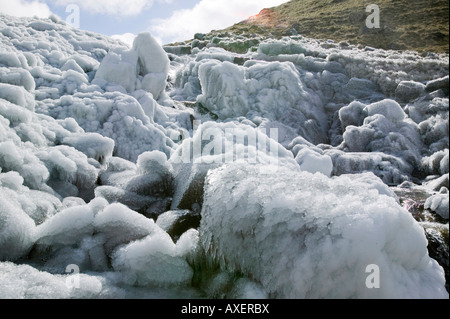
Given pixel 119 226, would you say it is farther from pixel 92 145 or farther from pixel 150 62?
pixel 150 62

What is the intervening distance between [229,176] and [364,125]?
9.18 meters

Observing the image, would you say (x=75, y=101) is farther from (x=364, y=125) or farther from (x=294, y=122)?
(x=364, y=125)

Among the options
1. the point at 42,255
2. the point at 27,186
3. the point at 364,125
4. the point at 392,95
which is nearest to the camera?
the point at 42,255

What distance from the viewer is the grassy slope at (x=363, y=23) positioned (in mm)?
23062

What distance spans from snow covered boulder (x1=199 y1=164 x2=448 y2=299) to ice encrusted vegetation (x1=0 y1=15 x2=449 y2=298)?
11mm

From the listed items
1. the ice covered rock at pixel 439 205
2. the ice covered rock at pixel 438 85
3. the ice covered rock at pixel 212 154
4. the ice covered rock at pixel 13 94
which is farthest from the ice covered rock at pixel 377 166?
the ice covered rock at pixel 13 94

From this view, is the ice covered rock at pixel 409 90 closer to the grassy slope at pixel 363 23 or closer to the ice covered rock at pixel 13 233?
the grassy slope at pixel 363 23

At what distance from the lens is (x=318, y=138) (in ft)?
43.0

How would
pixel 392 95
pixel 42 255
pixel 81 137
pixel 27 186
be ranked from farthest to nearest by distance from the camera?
pixel 392 95 < pixel 81 137 < pixel 27 186 < pixel 42 255

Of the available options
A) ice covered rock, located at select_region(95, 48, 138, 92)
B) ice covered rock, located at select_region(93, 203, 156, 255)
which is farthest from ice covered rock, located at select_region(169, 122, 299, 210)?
ice covered rock, located at select_region(95, 48, 138, 92)

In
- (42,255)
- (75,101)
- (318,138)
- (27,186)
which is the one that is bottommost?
(318,138)

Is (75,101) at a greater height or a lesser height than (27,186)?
greater
